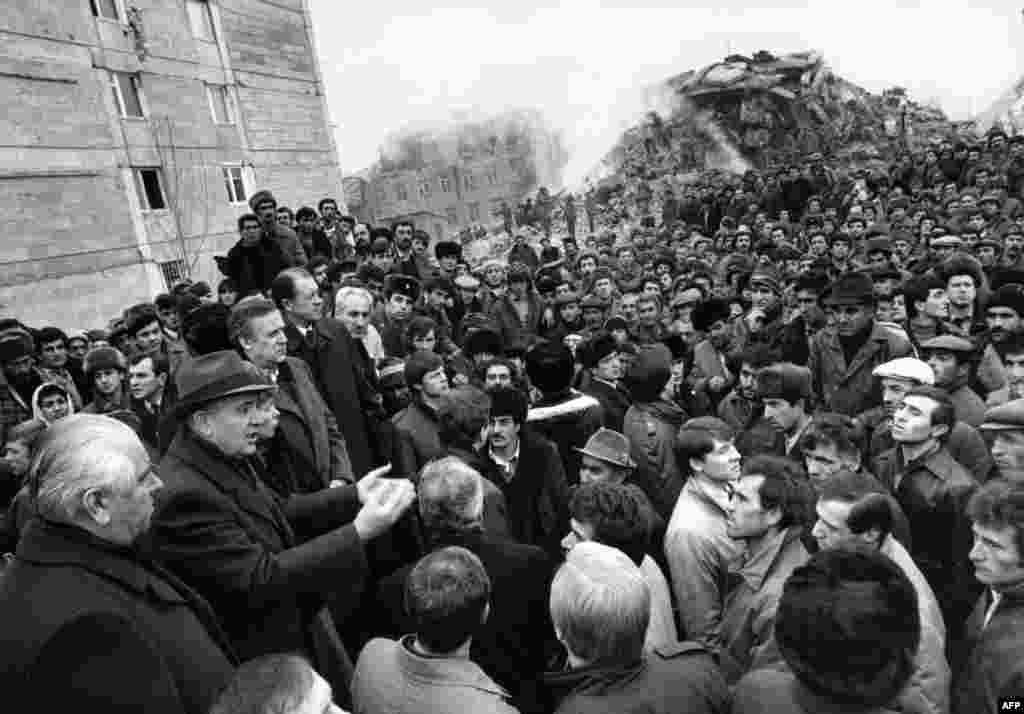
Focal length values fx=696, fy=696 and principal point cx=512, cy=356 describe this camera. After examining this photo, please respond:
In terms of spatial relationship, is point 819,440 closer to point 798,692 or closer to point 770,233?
point 798,692

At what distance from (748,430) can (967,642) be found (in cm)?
209

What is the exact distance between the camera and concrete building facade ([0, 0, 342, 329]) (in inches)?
729

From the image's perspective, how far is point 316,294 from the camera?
4906mm

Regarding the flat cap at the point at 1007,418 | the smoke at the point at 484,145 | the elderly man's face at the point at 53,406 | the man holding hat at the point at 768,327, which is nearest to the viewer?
the flat cap at the point at 1007,418

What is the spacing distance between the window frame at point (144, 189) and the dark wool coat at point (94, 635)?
23.0 meters

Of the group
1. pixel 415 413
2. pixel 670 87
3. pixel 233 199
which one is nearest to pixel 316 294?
pixel 415 413

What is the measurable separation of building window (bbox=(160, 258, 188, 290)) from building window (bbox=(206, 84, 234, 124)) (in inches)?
217

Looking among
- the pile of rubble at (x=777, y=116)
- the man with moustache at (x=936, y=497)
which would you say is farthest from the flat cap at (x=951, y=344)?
the pile of rubble at (x=777, y=116)

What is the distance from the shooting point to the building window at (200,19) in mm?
23734

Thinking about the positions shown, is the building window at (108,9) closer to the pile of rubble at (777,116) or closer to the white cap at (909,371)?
the white cap at (909,371)

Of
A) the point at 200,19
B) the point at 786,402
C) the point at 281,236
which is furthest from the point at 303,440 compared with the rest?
the point at 200,19

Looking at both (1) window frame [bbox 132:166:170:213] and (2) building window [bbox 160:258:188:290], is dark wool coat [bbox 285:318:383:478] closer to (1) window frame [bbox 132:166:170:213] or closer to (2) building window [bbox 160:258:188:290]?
(2) building window [bbox 160:258:188:290]

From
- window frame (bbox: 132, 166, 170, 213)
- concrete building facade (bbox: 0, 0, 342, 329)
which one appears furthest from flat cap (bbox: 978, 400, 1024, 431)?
window frame (bbox: 132, 166, 170, 213)

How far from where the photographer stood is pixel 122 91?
846 inches
